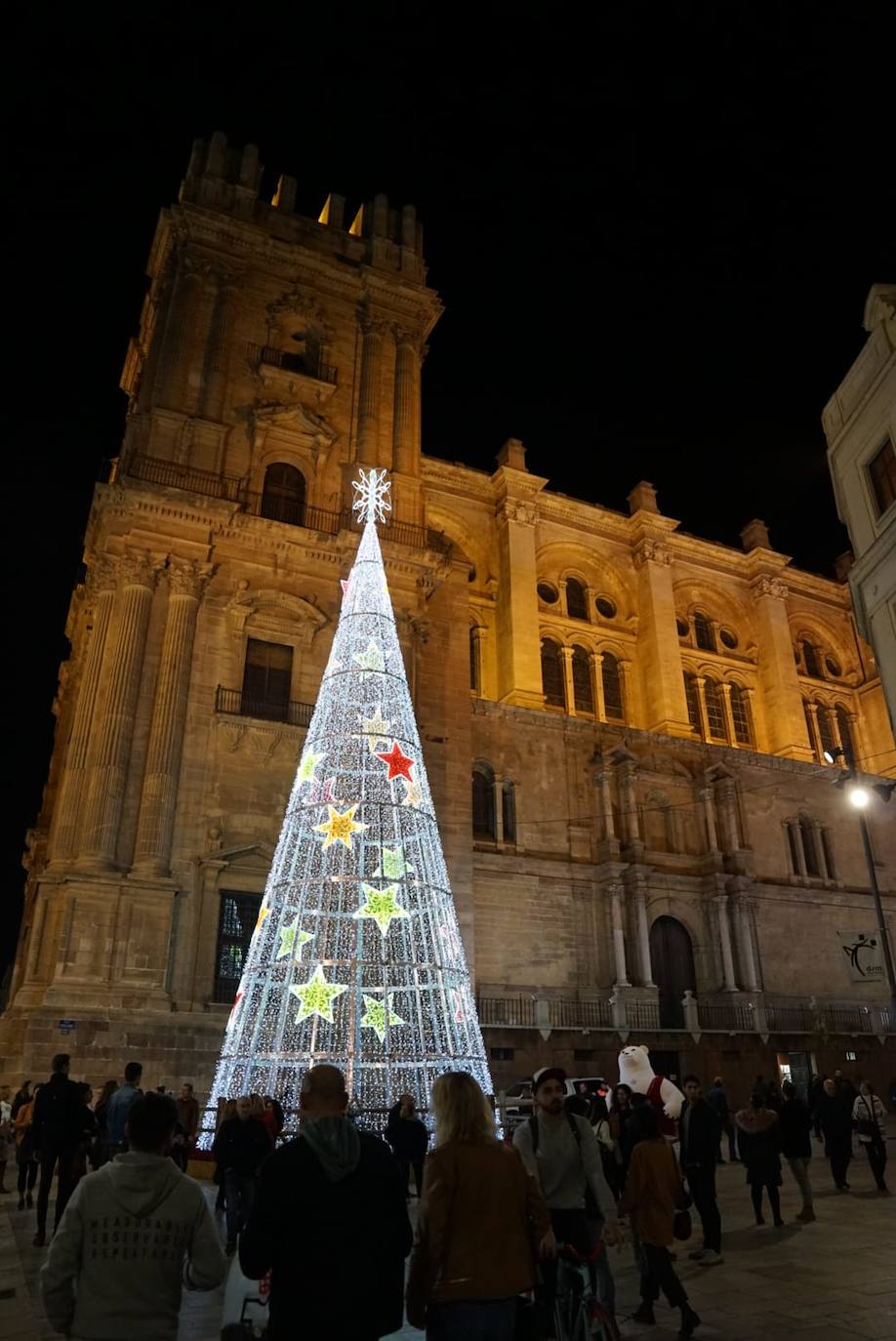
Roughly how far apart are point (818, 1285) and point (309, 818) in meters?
8.74

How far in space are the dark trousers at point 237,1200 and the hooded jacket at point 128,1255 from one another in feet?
19.2

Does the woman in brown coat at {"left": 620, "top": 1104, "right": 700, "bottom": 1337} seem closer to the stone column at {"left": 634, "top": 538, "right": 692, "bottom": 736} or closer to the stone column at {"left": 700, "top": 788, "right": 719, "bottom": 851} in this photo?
the stone column at {"left": 700, "top": 788, "right": 719, "bottom": 851}

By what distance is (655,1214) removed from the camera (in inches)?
241

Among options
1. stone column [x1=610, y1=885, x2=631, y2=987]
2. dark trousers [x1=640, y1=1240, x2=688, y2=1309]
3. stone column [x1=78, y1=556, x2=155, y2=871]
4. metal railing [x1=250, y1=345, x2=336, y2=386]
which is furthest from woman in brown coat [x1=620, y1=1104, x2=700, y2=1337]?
metal railing [x1=250, y1=345, x2=336, y2=386]

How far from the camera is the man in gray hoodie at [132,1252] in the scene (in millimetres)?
3176

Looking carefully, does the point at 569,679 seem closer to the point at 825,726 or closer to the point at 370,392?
the point at 825,726

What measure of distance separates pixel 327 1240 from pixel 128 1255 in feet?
2.33

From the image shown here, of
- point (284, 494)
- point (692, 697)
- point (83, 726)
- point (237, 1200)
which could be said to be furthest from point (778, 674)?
point (237, 1200)

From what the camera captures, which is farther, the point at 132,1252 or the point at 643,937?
the point at 643,937

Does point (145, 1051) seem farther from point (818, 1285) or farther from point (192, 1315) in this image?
point (818, 1285)

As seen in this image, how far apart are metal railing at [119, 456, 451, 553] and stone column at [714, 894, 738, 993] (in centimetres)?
1374

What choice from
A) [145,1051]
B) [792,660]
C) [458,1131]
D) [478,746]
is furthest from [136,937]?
[792,660]

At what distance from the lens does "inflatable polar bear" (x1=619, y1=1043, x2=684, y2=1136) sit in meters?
9.70

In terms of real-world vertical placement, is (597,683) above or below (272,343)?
below
